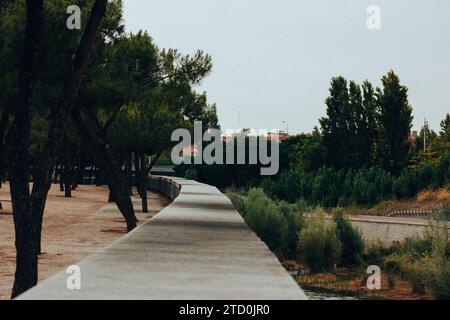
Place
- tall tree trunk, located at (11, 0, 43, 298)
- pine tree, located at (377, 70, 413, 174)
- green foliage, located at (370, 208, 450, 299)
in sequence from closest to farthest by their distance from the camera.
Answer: tall tree trunk, located at (11, 0, 43, 298) < green foliage, located at (370, 208, 450, 299) < pine tree, located at (377, 70, 413, 174)

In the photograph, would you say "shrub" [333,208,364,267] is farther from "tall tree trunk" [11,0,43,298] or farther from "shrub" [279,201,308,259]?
"tall tree trunk" [11,0,43,298]

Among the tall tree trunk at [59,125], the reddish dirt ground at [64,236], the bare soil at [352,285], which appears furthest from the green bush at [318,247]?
the tall tree trunk at [59,125]

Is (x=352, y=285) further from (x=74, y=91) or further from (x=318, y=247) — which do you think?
(x=74, y=91)

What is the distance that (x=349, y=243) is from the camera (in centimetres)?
2528

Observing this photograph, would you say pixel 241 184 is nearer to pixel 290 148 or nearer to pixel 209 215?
pixel 290 148

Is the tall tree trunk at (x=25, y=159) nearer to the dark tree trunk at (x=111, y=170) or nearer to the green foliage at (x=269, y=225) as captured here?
the dark tree trunk at (x=111, y=170)

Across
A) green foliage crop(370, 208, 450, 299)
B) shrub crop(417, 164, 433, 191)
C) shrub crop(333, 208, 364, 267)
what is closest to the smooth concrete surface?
green foliage crop(370, 208, 450, 299)

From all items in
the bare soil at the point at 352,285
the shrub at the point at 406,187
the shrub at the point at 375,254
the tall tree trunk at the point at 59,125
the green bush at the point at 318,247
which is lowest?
the bare soil at the point at 352,285

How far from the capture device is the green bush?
22.3 metres

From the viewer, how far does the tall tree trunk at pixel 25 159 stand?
42.5ft

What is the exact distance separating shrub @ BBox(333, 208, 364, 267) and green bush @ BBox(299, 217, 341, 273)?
183 centimetres

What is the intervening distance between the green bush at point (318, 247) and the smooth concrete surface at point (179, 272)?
10763mm
